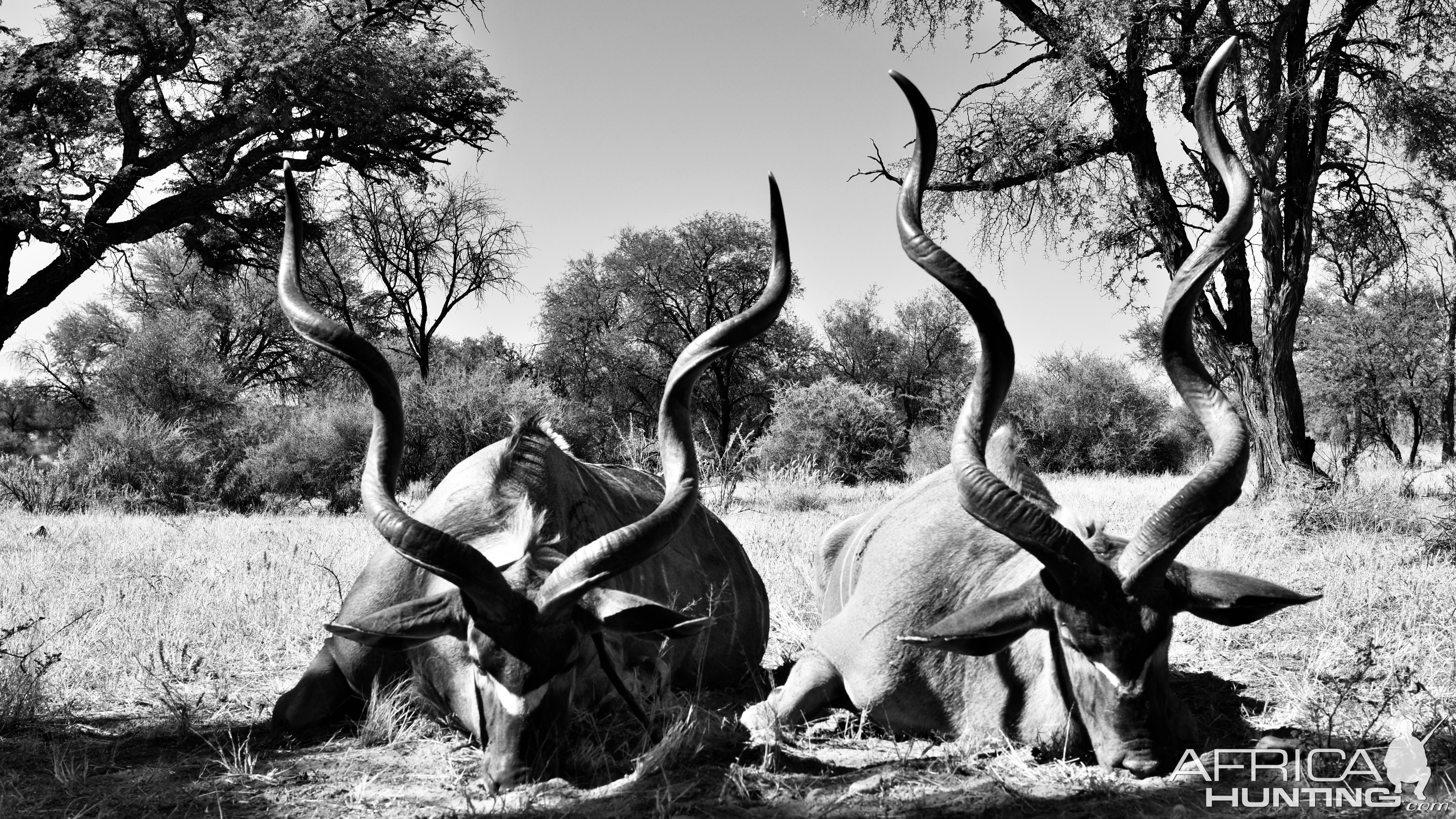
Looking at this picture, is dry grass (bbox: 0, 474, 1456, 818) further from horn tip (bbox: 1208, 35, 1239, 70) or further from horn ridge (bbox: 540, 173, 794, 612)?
horn tip (bbox: 1208, 35, 1239, 70)

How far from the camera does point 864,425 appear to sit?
2414 centimetres

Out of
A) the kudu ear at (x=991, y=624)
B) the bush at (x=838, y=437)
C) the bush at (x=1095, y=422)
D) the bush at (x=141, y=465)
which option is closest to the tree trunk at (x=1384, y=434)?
the bush at (x=1095, y=422)

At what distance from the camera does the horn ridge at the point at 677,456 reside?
3500 mm

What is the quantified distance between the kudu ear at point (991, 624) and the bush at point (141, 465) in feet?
52.5

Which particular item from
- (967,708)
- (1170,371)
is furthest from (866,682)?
(1170,371)

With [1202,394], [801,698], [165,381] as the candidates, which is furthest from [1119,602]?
[165,381]

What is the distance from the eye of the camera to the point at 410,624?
3541 millimetres

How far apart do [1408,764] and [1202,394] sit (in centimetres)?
149

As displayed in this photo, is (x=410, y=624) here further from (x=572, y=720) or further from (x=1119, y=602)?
(x=1119, y=602)

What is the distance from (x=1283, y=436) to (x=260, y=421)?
1832 centimetres

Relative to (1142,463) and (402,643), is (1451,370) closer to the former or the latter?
(1142,463)

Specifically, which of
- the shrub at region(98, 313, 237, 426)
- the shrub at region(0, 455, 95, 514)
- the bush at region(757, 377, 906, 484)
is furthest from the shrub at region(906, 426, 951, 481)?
the shrub at region(0, 455, 95, 514)

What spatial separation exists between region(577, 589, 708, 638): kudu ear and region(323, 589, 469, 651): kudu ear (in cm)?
45

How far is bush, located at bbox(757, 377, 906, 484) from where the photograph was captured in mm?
23203
